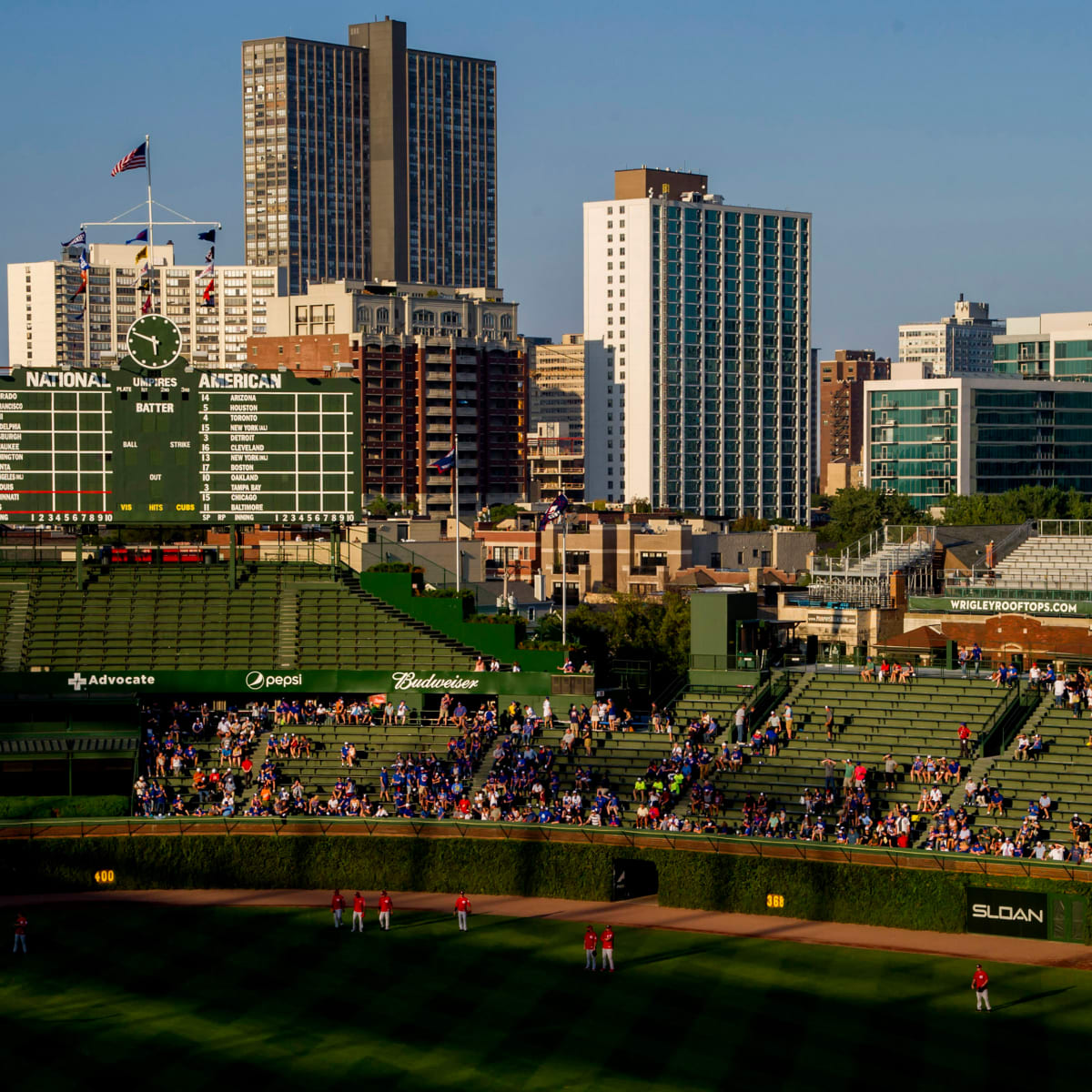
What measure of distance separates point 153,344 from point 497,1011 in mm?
31330

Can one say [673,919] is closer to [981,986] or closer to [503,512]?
[981,986]

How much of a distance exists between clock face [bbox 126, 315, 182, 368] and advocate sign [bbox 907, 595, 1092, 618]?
30.4 metres

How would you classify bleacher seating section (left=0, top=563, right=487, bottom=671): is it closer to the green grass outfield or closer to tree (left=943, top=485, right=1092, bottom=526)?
the green grass outfield

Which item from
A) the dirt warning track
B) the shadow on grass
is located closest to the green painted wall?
the dirt warning track

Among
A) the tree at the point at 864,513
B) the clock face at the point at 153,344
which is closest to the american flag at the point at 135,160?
the clock face at the point at 153,344

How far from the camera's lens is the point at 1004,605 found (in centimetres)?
6350

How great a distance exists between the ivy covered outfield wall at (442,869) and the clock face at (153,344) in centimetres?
1860

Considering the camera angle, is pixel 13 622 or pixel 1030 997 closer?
pixel 1030 997

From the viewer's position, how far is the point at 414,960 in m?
42.8

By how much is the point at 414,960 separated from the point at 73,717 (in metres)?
20.9

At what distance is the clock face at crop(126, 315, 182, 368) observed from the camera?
6016 centimetres

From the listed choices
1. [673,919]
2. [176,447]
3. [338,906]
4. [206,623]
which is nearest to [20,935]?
[338,906]

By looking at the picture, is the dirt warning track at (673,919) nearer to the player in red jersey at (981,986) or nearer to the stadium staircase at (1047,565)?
the player in red jersey at (981,986)

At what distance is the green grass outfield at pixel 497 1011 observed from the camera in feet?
114
